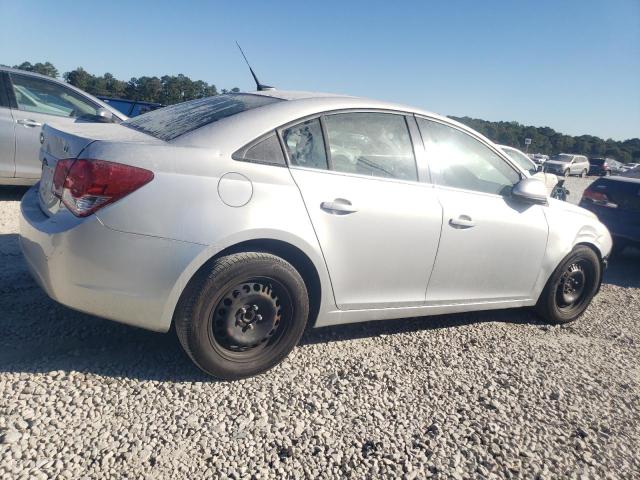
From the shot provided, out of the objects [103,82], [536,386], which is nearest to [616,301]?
[536,386]

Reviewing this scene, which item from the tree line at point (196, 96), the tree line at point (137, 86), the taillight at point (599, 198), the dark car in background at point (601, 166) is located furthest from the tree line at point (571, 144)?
the taillight at point (599, 198)

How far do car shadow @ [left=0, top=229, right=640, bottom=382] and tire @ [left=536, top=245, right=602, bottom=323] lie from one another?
3.44 ft

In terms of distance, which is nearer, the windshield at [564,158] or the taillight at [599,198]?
the taillight at [599,198]

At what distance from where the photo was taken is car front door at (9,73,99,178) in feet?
19.5

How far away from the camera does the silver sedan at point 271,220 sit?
237cm

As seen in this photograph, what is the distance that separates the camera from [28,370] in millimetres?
2561

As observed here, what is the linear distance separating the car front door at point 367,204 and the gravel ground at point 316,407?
50 centimetres

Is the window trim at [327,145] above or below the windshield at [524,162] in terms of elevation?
above

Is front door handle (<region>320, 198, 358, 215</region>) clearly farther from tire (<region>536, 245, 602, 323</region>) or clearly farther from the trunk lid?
tire (<region>536, 245, 602, 323</region>)

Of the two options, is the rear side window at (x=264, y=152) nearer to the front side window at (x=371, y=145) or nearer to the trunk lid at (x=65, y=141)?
the front side window at (x=371, y=145)

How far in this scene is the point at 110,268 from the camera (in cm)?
234

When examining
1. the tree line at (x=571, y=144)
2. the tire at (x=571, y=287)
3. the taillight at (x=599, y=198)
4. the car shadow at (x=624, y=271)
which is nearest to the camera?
the tire at (x=571, y=287)

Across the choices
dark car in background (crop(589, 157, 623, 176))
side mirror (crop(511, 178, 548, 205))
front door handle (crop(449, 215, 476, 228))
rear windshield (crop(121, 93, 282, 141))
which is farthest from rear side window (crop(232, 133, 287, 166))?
dark car in background (crop(589, 157, 623, 176))

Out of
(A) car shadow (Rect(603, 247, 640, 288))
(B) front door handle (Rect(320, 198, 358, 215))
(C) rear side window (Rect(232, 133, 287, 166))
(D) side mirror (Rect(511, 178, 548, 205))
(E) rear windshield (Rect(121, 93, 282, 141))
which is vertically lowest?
(A) car shadow (Rect(603, 247, 640, 288))
